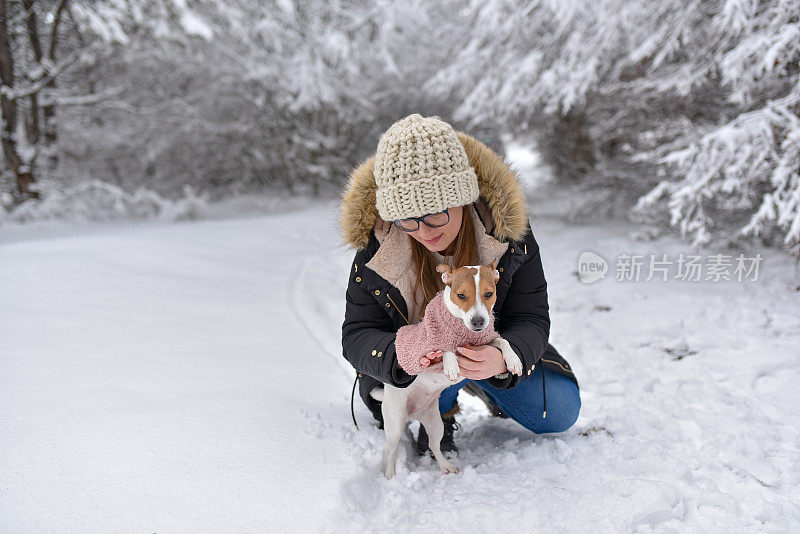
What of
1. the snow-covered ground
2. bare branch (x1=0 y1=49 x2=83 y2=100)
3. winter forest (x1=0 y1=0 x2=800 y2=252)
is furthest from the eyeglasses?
bare branch (x1=0 y1=49 x2=83 y2=100)

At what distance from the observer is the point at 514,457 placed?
2.16 m

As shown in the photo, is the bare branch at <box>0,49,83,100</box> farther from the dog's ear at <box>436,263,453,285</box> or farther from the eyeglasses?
the dog's ear at <box>436,263,453,285</box>

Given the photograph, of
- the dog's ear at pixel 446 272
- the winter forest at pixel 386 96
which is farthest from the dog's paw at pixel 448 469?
the winter forest at pixel 386 96

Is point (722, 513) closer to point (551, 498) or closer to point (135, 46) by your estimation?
point (551, 498)

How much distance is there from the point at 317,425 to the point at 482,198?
4.14ft

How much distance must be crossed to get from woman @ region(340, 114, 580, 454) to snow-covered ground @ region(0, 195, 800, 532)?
35cm

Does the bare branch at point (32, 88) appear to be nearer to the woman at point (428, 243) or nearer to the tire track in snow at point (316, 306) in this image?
Result: the tire track in snow at point (316, 306)

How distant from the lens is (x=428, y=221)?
170cm

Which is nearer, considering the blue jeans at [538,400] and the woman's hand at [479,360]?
the woman's hand at [479,360]

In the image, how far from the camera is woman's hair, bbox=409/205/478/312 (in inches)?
75.4

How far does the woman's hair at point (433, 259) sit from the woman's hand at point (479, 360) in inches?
15.5

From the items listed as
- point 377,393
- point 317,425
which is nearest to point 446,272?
point 377,393

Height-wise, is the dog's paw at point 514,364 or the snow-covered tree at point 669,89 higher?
the snow-covered tree at point 669,89

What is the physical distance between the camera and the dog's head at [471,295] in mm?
1509
